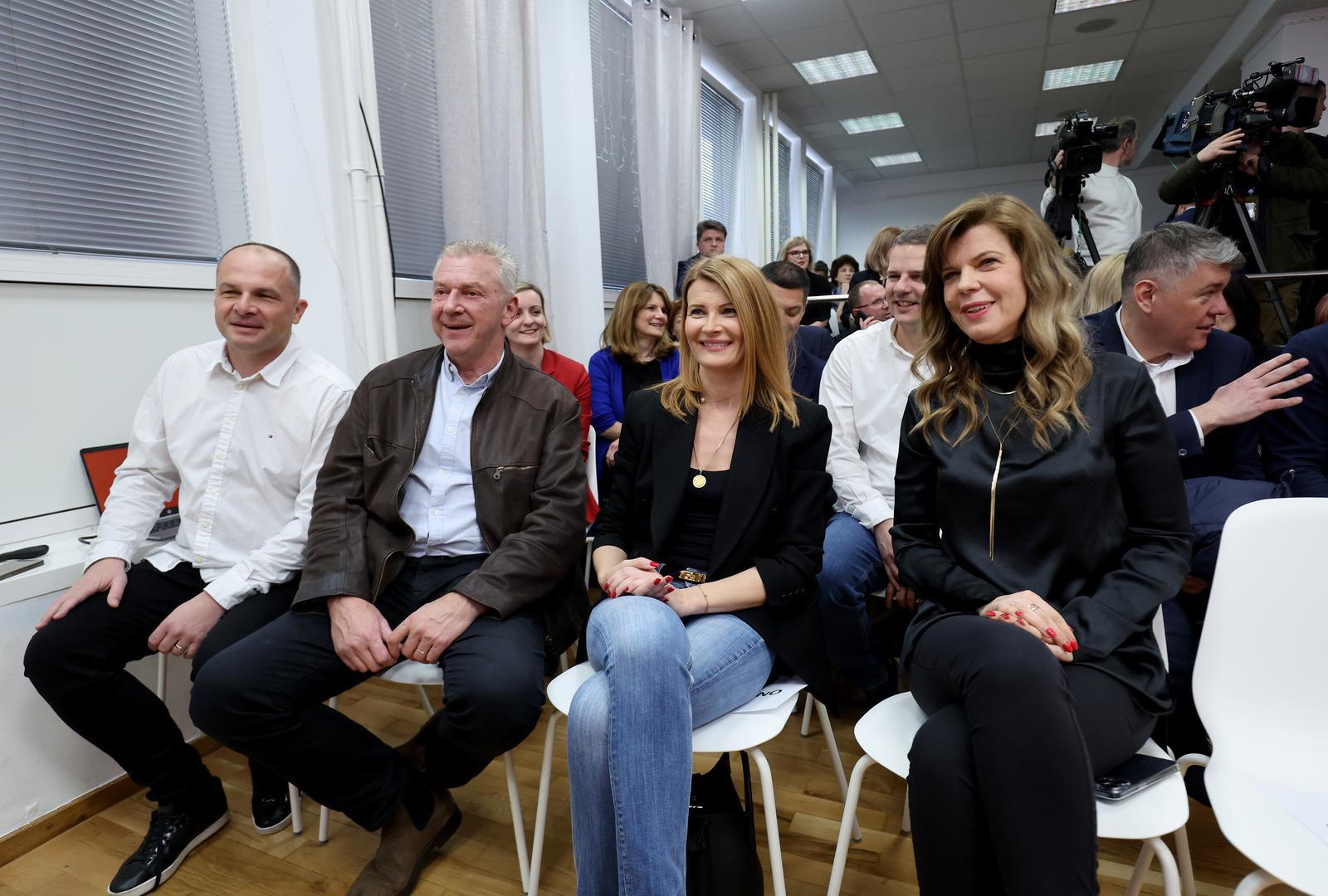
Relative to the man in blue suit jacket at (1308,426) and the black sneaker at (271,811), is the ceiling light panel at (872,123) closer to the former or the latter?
the man in blue suit jacket at (1308,426)

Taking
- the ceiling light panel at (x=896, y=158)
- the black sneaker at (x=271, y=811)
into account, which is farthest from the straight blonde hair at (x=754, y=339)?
the ceiling light panel at (x=896, y=158)

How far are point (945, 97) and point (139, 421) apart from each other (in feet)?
24.1

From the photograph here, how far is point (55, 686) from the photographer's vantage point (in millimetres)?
1550

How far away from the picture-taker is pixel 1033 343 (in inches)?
52.8

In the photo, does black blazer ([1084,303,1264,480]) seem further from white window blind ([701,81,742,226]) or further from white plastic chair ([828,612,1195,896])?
white window blind ([701,81,742,226])

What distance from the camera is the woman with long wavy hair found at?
3.28ft

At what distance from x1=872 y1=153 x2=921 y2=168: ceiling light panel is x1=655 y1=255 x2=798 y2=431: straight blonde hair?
28.9 ft

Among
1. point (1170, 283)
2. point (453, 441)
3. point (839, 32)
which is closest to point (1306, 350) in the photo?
point (1170, 283)

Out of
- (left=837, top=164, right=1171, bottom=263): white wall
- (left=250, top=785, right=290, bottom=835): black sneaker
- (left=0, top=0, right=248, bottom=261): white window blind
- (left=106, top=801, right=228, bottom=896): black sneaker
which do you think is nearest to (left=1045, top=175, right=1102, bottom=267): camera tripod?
(left=0, top=0, right=248, bottom=261): white window blind

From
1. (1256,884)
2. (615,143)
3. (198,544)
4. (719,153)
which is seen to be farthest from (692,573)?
(719,153)

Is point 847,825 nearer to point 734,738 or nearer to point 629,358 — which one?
point 734,738

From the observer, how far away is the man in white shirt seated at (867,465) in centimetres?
189

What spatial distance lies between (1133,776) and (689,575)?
794mm

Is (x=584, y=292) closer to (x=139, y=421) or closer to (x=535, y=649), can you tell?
(x=139, y=421)
